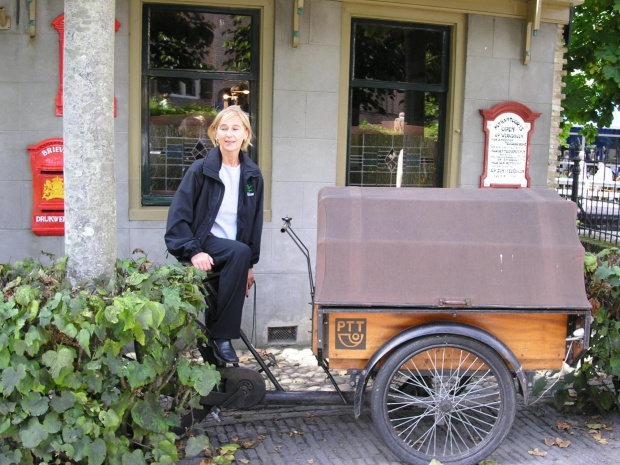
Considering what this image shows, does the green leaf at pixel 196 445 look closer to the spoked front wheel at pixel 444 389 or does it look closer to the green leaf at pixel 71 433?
the green leaf at pixel 71 433

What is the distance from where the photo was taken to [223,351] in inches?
163

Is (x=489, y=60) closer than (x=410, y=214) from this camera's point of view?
No

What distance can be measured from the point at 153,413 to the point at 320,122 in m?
3.65

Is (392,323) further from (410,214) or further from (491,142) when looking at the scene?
(491,142)

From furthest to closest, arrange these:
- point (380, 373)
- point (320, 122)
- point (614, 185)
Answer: point (614, 185) → point (320, 122) → point (380, 373)

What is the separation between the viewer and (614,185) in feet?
34.7

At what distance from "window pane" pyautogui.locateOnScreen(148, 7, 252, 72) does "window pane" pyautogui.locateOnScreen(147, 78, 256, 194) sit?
0.15 m

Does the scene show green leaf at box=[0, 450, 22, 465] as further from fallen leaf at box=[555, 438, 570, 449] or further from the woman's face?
fallen leaf at box=[555, 438, 570, 449]

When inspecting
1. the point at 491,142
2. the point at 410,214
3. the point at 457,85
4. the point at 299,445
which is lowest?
the point at 299,445

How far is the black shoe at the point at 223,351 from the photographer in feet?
13.6

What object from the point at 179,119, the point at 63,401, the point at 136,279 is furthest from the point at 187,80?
the point at 63,401

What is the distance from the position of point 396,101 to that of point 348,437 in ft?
12.1

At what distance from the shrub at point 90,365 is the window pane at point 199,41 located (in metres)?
3.24

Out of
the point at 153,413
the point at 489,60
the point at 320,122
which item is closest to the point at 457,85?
the point at 489,60
